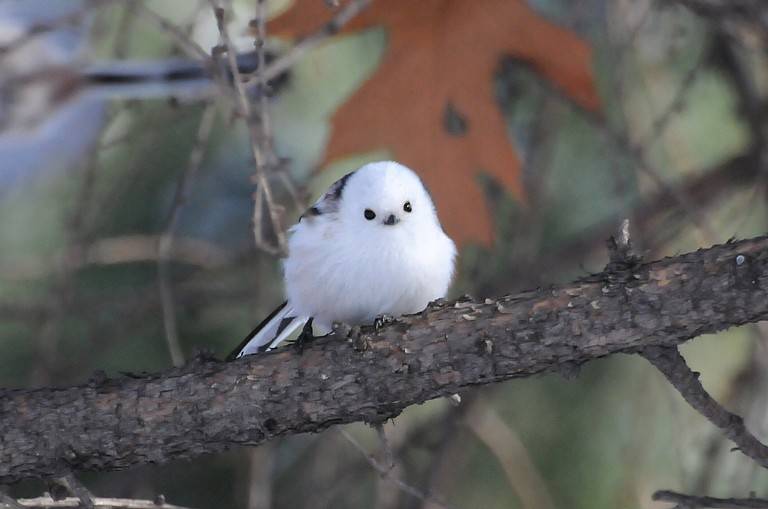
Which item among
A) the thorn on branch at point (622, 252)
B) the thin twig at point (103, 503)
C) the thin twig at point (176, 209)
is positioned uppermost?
the thin twig at point (176, 209)

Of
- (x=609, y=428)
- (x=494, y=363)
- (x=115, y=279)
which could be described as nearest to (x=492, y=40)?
(x=494, y=363)

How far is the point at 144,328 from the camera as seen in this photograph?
11.0 ft

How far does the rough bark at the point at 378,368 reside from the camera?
1.75 metres

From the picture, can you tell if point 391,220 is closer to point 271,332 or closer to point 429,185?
point 429,185

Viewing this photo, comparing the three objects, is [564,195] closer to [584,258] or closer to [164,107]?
[584,258]

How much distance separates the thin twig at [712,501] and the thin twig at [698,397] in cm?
10

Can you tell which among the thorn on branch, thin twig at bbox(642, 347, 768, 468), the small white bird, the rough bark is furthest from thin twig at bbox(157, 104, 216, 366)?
thin twig at bbox(642, 347, 768, 468)

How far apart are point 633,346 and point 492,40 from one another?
3.02 ft

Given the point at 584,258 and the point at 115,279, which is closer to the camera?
the point at 584,258

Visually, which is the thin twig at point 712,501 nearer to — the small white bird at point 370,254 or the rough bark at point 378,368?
the rough bark at point 378,368

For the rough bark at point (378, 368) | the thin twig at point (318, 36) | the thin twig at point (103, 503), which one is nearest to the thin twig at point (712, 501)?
the rough bark at point (378, 368)

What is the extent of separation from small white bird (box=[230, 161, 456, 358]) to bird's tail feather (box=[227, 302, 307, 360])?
0.06 metres

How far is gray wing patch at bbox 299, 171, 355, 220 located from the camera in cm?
236

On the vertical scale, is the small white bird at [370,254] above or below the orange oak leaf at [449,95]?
below
